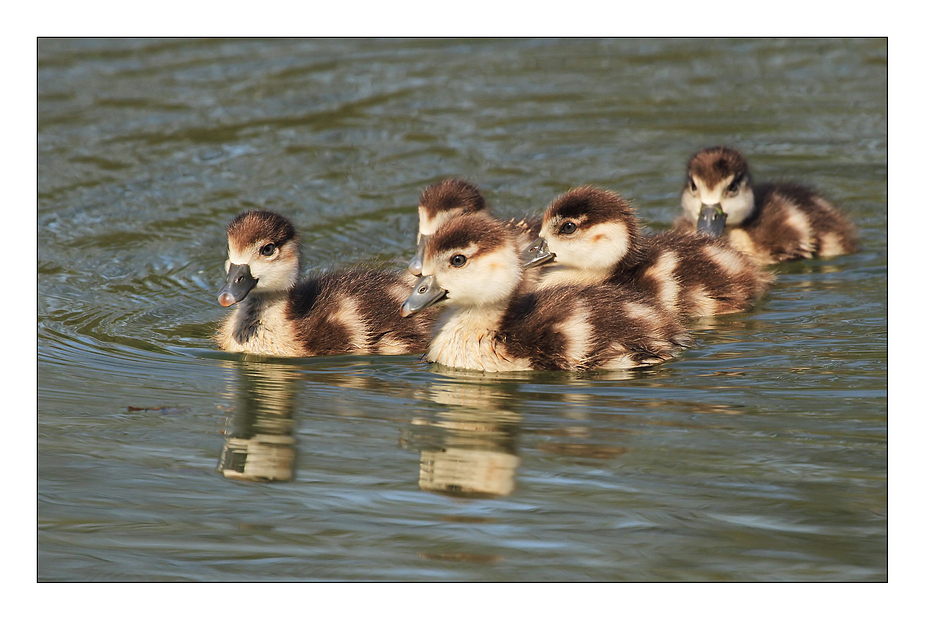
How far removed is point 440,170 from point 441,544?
5952 millimetres

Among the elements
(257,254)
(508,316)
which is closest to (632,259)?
(508,316)

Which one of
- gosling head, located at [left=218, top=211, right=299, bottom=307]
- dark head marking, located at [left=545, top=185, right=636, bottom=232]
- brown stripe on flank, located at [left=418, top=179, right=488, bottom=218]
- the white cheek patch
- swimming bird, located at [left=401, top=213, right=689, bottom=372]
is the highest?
the white cheek patch

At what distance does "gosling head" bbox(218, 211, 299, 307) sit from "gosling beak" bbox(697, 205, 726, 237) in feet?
8.79

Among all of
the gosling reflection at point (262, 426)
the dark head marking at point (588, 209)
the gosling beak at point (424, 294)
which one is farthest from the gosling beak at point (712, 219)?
the gosling reflection at point (262, 426)

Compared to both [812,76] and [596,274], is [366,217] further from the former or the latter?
[812,76]

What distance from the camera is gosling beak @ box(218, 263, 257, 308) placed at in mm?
5504

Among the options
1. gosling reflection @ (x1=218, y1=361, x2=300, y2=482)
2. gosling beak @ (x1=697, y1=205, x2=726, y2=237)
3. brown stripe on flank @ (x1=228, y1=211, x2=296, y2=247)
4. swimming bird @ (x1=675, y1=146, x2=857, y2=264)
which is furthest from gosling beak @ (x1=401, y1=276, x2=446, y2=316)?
gosling beak @ (x1=697, y1=205, x2=726, y2=237)

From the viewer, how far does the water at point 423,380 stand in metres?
3.73

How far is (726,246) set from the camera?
6723mm

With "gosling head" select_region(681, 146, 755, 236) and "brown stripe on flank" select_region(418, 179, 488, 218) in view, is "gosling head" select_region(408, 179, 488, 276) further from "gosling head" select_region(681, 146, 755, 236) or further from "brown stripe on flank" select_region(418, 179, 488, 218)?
"gosling head" select_region(681, 146, 755, 236)

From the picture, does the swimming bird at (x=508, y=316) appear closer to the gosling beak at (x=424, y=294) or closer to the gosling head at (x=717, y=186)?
the gosling beak at (x=424, y=294)

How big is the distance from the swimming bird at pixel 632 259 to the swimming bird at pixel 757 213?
0.63m

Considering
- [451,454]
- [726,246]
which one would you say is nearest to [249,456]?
[451,454]

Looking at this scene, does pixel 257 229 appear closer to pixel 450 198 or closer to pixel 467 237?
pixel 467 237
